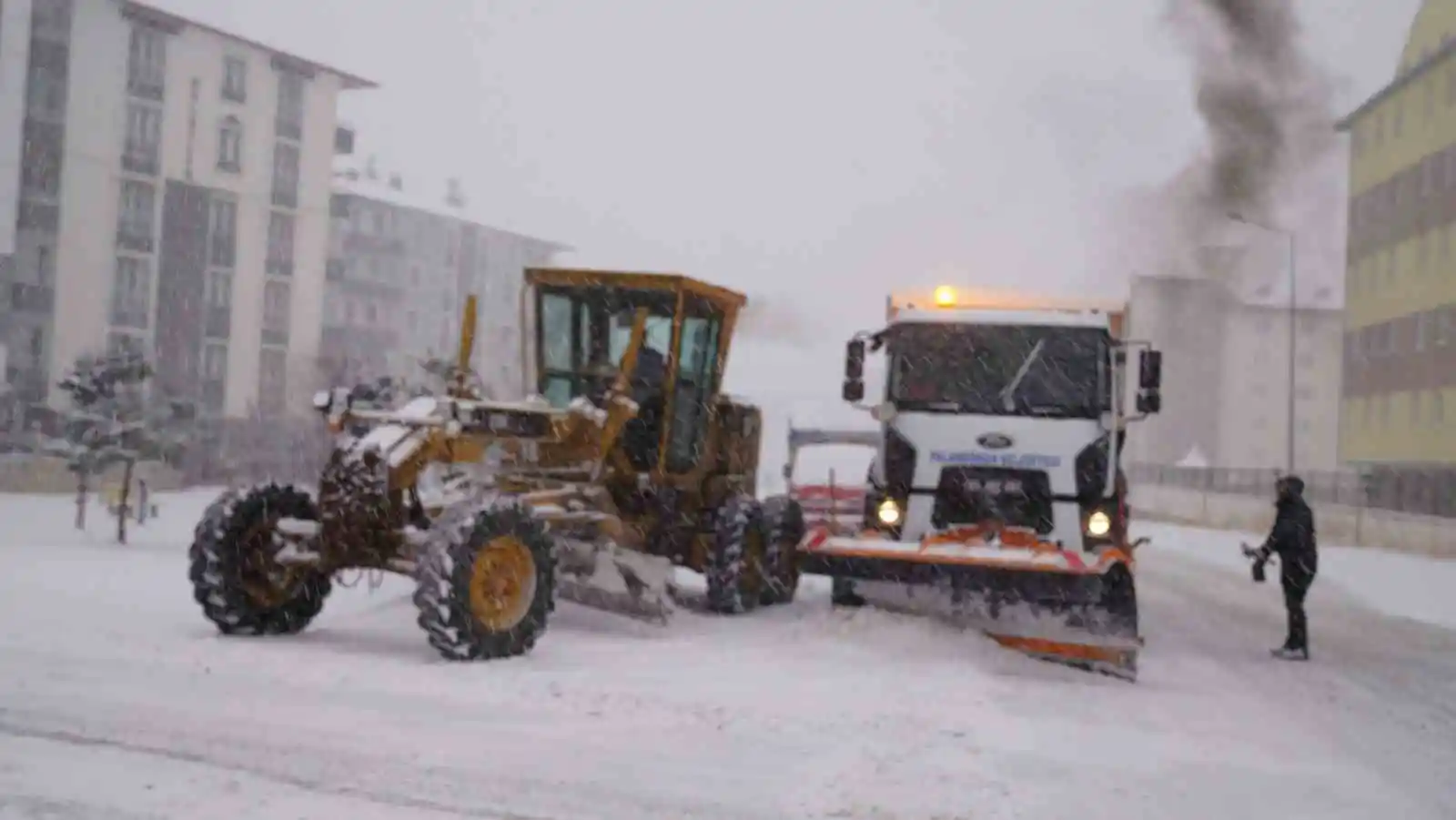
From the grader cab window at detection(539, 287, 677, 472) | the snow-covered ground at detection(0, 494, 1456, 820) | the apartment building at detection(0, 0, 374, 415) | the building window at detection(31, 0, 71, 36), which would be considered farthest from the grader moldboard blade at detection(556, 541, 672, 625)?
the building window at detection(31, 0, 71, 36)

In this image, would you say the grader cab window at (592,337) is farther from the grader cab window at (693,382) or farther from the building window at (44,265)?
the building window at (44,265)

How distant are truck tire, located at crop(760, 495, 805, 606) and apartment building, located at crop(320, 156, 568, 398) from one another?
50.8 meters

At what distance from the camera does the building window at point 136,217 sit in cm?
5191

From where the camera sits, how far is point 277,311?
57719 mm

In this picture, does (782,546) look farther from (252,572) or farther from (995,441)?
(252,572)

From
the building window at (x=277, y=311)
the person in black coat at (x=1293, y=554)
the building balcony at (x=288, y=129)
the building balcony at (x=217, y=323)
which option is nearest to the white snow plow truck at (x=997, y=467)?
the person in black coat at (x=1293, y=554)

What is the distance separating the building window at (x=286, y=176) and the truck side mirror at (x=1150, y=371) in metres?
49.6

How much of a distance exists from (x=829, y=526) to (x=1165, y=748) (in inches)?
204

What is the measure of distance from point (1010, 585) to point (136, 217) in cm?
4735

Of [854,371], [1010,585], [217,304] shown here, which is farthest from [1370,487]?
[217,304]

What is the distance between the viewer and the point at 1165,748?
8.09 m

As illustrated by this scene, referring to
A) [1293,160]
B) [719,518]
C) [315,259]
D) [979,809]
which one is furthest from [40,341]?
[979,809]

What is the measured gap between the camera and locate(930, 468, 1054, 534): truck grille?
12148mm

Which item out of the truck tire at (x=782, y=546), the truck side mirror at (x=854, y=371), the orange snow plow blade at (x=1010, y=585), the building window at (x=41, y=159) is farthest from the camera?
the building window at (x=41, y=159)
